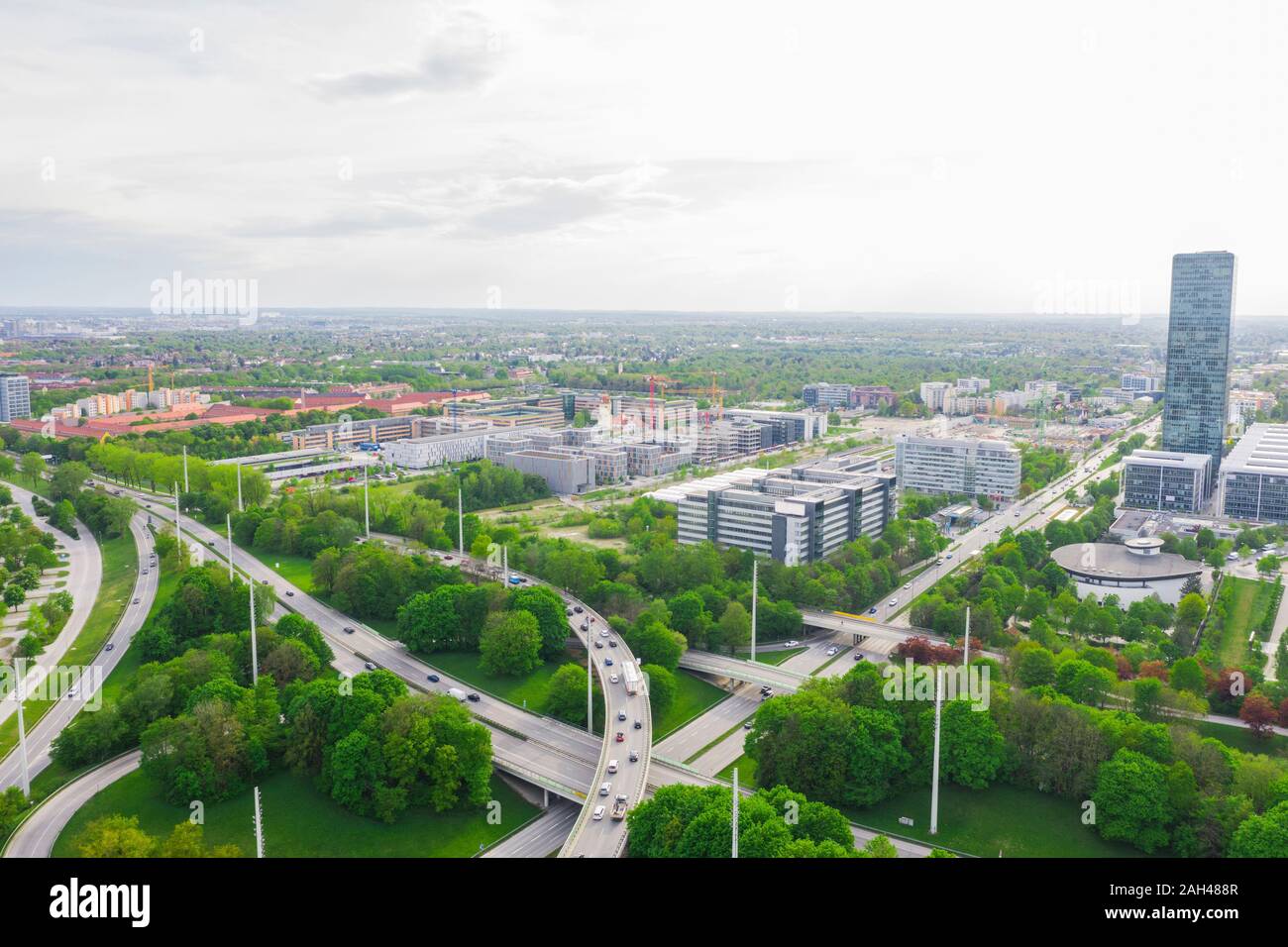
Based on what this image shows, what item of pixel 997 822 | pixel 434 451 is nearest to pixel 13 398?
pixel 434 451

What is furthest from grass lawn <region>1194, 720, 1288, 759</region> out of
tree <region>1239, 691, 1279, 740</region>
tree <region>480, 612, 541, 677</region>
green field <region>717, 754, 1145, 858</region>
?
tree <region>480, 612, 541, 677</region>

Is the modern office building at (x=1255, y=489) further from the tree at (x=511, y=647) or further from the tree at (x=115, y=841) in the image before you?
the tree at (x=115, y=841)

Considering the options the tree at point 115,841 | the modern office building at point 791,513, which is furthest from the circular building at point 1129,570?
the tree at point 115,841

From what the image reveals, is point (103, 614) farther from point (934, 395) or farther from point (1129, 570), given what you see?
point (934, 395)

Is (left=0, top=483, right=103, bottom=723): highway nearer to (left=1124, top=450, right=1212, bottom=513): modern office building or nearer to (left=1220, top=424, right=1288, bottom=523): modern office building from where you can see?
(left=1124, top=450, right=1212, bottom=513): modern office building

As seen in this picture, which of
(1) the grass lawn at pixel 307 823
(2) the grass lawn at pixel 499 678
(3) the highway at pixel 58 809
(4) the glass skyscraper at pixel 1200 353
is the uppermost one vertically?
(4) the glass skyscraper at pixel 1200 353
